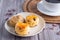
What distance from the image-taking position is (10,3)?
3.90ft

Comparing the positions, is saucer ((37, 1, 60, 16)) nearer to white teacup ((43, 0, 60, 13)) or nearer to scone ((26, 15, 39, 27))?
white teacup ((43, 0, 60, 13))

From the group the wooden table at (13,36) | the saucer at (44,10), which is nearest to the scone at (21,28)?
the wooden table at (13,36)

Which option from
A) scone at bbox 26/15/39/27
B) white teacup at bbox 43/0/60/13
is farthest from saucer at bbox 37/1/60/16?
scone at bbox 26/15/39/27

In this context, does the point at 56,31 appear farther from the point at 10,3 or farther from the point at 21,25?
the point at 10,3

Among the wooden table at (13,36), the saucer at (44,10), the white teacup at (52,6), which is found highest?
the white teacup at (52,6)

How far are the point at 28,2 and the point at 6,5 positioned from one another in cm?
15

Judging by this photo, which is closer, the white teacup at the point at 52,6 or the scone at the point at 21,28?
the scone at the point at 21,28

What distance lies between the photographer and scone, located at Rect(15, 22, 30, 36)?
2.81 feet

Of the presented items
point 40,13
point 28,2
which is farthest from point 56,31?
point 28,2

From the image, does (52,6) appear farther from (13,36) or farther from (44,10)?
(13,36)

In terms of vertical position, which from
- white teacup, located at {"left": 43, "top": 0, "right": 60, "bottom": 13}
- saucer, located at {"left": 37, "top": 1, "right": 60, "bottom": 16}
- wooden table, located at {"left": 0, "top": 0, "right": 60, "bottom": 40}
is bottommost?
wooden table, located at {"left": 0, "top": 0, "right": 60, "bottom": 40}

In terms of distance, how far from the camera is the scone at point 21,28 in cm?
86

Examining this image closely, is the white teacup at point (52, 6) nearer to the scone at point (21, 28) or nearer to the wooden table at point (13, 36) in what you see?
the wooden table at point (13, 36)

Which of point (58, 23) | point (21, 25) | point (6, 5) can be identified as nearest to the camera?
point (21, 25)
